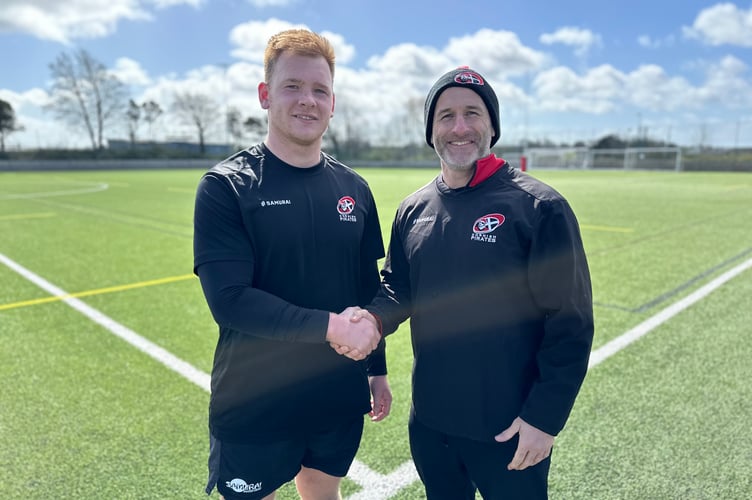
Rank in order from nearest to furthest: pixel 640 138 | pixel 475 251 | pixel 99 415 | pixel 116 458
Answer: pixel 475 251
pixel 116 458
pixel 99 415
pixel 640 138

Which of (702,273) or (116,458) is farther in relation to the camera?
(702,273)

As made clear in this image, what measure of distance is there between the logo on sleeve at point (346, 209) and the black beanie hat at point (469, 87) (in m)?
0.49

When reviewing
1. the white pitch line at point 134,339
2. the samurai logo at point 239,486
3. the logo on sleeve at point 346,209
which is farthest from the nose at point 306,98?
the white pitch line at point 134,339

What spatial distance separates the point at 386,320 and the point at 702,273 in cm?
643

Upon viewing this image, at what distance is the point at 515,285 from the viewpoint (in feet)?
5.63

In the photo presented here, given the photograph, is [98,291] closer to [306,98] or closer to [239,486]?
[239,486]

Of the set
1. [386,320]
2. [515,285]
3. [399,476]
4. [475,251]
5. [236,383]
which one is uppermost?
[475,251]

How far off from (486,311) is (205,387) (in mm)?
2628

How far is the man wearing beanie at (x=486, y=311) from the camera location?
1630 mm

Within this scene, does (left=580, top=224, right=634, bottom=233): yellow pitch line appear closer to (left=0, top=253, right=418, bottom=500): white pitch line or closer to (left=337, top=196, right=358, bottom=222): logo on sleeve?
(left=0, top=253, right=418, bottom=500): white pitch line

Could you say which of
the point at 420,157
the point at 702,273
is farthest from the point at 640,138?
the point at 702,273

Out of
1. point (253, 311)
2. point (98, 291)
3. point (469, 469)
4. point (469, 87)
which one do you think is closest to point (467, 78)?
point (469, 87)

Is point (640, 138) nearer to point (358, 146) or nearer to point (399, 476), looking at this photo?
point (358, 146)

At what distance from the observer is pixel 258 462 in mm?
1834
